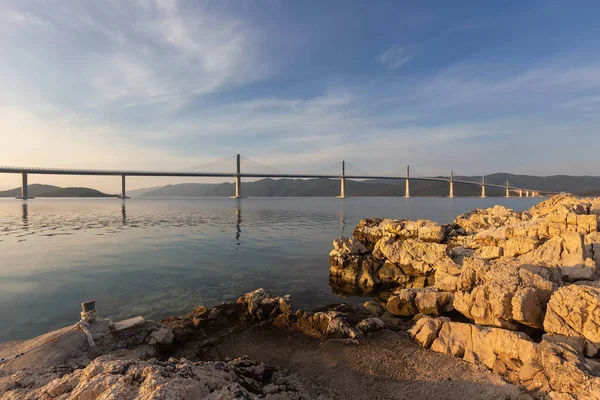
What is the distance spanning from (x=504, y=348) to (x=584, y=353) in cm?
134

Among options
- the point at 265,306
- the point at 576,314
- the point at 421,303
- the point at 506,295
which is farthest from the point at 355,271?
the point at 576,314

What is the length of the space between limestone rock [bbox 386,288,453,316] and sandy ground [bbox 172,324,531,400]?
186cm

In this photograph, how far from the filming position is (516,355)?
182 inches

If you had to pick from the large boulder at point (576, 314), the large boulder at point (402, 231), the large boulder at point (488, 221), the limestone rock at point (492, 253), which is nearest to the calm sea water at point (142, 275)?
the large boulder at point (402, 231)

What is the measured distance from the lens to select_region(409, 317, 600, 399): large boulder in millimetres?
3695

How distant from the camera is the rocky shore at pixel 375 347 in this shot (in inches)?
135

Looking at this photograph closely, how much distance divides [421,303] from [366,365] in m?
3.49

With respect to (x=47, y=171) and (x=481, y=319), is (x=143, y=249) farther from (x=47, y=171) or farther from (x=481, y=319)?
(x=47, y=171)

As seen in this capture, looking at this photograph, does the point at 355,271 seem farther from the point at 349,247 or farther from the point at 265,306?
the point at 265,306

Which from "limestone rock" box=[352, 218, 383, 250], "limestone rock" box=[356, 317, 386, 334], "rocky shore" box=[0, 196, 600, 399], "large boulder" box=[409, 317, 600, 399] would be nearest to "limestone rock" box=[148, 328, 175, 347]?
"rocky shore" box=[0, 196, 600, 399]

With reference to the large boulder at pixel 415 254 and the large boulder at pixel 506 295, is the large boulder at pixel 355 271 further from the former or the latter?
the large boulder at pixel 506 295

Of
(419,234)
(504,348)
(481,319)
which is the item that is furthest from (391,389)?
(419,234)

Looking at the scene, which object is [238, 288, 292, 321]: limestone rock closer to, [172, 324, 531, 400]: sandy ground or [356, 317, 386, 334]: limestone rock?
[172, 324, 531, 400]: sandy ground

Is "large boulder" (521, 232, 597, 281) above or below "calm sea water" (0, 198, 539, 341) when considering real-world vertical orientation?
above
